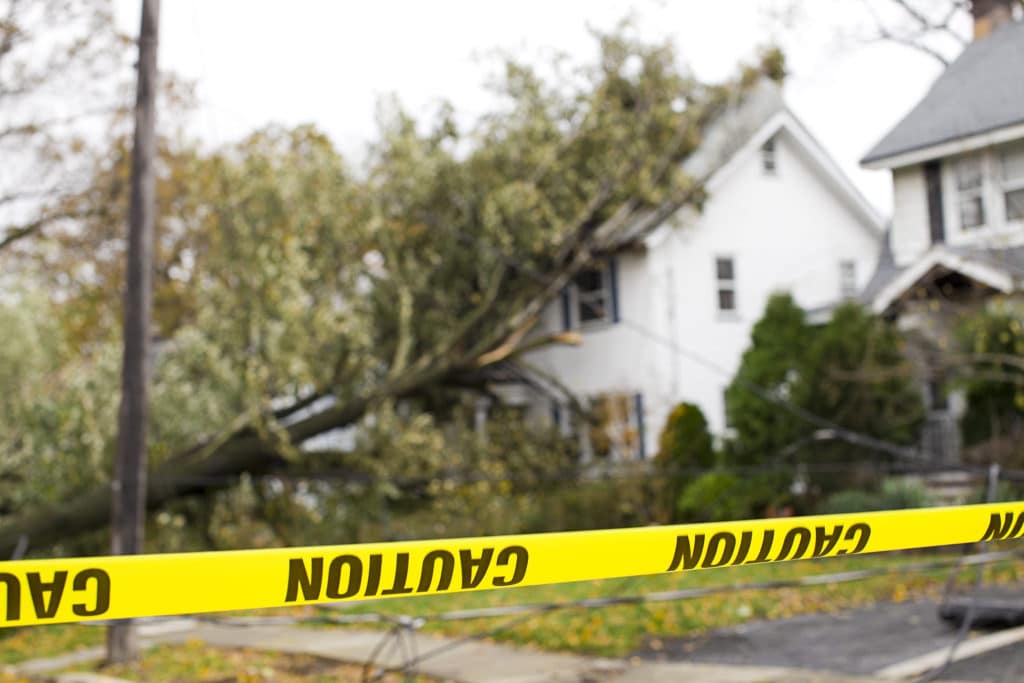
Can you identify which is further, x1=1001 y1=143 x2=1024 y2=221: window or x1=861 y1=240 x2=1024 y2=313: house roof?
x1=861 y1=240 x2=1024 y2=313: house roof

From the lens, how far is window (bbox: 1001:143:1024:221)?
667cm

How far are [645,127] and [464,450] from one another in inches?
266

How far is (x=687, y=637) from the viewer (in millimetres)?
10031

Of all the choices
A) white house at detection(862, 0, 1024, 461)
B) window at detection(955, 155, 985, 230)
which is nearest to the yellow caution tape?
white house at detection(862, 0, 1024, 461)

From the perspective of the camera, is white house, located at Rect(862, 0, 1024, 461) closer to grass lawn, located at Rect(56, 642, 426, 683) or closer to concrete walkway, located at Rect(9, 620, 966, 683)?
concrete walkway, located at Rect(9, 620, 966, 683)

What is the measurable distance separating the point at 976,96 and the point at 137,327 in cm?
744

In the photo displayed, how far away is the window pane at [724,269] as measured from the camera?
23486 millimetres

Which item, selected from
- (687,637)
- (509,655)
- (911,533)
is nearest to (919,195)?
(687,637)

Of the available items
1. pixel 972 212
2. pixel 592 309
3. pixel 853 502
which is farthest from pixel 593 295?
pixel 972 212

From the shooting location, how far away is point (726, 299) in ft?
77.9

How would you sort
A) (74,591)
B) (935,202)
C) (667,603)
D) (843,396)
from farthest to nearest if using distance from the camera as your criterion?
(843,396) < (667,603) < (935,202) < (74,591)

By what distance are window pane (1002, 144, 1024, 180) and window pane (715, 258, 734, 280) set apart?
52.7 ft

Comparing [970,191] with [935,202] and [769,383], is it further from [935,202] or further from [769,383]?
[769,383]

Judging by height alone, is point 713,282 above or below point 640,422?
above
